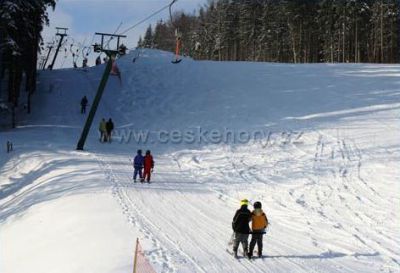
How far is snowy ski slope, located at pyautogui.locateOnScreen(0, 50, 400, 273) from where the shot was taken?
1317 centimetres

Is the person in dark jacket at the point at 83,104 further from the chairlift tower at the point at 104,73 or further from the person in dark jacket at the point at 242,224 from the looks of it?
the person in dark jacket at the point at 242,224

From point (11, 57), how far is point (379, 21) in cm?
4689

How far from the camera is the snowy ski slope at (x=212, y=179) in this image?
13.2m

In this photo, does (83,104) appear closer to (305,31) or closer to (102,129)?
(102,129)

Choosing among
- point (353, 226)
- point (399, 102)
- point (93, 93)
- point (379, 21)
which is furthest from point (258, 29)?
point (353, 226)

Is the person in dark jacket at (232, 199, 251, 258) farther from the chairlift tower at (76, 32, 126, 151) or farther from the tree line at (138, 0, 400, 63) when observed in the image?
the tree line at (138, 0, 400, 63)

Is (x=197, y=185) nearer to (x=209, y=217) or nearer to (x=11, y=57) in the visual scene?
(x=209, y=217)

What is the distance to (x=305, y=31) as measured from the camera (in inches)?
2776

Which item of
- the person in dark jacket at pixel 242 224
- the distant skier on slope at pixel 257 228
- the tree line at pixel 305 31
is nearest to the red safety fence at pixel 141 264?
the person in dark jacket at pixel 242 224

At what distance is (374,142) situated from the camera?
2566 cm

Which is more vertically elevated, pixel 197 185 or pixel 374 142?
pixel 374 142

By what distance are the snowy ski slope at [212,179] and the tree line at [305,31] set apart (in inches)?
882

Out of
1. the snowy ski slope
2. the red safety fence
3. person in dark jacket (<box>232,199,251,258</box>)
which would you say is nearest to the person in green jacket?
the snowy ski slope

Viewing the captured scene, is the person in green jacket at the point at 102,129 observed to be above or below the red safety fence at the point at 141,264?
above
